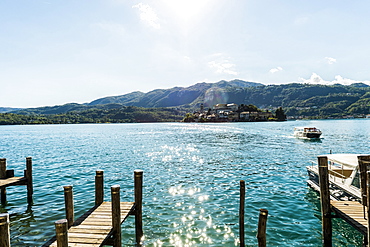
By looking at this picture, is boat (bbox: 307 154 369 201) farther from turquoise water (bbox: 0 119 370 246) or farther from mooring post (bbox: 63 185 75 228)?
mooring post (bbox: 63 185 75 228)

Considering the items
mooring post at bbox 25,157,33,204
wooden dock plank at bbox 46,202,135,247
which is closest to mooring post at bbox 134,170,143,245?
wooden dock plank at bbox 46,202,135,247

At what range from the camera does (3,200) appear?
17.0 meters

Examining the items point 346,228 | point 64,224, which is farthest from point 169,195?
point 64,224

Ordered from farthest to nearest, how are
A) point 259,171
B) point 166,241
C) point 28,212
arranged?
point 259,171
point 28,212
point 166,241

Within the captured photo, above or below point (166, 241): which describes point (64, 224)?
above

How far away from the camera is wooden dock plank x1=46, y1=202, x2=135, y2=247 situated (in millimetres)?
7859

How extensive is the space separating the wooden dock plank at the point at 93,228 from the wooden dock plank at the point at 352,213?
371 inches

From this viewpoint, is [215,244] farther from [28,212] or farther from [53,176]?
[53,176]

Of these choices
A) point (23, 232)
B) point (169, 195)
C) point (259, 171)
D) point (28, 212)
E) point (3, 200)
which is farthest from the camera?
point (259, 171)

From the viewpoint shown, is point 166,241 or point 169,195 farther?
point 169,195

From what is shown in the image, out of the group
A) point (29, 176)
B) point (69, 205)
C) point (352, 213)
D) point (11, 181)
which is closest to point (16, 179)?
point (11, 181)

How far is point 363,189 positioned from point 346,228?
3.47 meters

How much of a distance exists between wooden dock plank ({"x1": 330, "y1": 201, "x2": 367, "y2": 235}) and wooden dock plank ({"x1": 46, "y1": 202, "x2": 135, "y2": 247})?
9.43 metres

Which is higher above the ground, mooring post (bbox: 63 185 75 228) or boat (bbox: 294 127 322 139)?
mooring post (bbox: 63 185 75 228)
